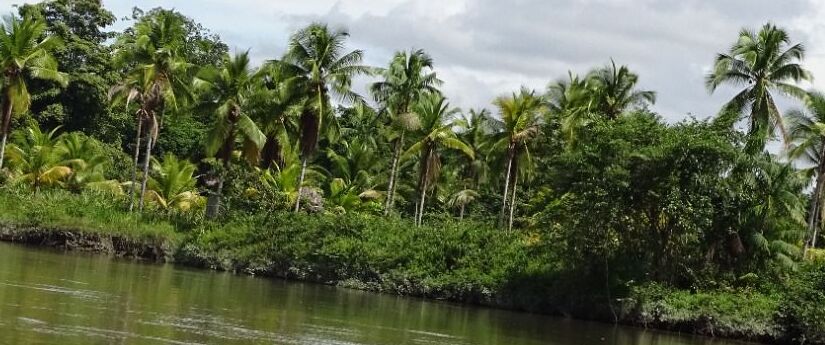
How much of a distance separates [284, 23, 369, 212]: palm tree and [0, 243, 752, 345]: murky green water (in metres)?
9.44

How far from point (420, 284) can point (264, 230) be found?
775 cm

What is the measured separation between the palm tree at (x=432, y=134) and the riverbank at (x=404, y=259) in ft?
27.2

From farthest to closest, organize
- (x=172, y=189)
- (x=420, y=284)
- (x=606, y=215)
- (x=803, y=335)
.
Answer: (x=172, y=189)
(x=420, y=284)
(x=606, y=215)
(x=803, y=335)

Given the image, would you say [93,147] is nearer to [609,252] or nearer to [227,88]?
[227,88]

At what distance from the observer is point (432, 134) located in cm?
4762

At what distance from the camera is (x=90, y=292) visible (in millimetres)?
23141

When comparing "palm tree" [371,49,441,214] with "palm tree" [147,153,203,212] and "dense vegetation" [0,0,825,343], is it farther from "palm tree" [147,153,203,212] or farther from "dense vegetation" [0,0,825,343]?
"palm tree" [147,153,203,212]

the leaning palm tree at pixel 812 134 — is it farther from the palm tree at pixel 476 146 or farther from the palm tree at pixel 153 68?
the palm tree at pixel 153 68

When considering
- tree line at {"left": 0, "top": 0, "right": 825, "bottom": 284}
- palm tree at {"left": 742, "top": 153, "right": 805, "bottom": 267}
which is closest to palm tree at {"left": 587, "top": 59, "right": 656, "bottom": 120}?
tree line at {"left": 0, "top": 0, "right": 825, "bottom": 284}

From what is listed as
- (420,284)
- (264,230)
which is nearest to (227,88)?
(264,230)

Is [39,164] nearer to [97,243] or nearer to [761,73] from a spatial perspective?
[97,243]

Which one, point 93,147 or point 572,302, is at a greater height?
point 93,147

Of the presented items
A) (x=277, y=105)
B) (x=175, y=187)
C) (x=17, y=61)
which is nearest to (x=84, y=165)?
(x=175, y=187)

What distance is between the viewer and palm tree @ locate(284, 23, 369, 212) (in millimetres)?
42625
